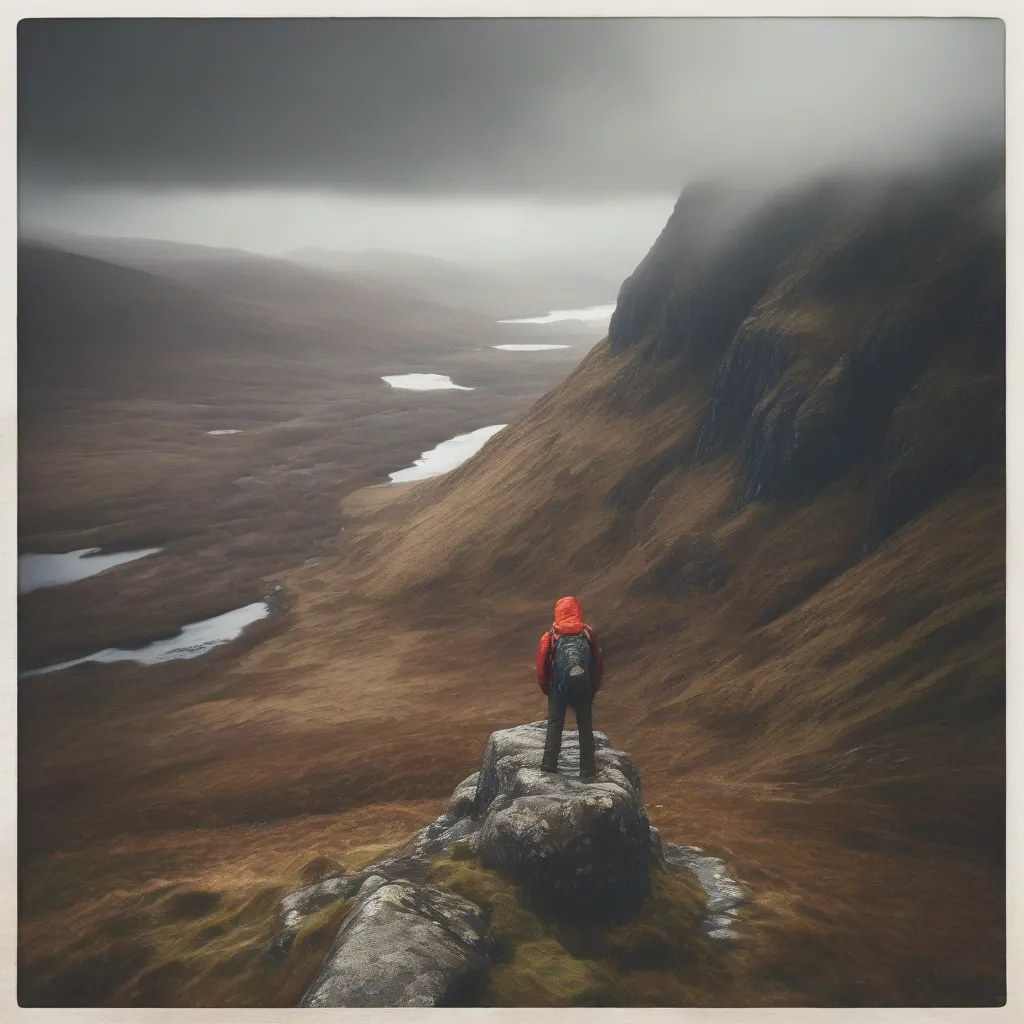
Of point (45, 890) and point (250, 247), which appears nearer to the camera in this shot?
point (45, 890)

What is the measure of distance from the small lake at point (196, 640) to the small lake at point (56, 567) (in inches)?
172

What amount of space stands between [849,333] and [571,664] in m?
22.6

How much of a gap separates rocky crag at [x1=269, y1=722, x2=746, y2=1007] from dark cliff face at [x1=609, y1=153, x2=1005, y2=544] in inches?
434

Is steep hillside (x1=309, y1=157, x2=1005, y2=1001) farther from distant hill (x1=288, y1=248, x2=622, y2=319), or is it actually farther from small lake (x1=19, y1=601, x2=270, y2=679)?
distant hill (x1=288, y1=248, x2=622, y2=319)

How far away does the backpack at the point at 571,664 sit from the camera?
41.6 feet

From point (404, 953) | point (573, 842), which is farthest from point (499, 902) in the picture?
point (404, 953)

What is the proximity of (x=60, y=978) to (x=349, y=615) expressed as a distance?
26.2 m

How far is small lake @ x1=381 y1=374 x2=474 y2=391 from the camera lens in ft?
331

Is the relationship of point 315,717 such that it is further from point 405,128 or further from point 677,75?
point 677,75

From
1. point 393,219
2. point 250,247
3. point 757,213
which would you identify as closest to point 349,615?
point 250,247

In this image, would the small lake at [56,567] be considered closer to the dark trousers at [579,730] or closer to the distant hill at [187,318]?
the distant hill at [187,318]

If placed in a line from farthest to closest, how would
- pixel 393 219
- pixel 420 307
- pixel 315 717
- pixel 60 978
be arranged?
pixel 420 307, pixel 315 717, pixel 393 219, pixel 60 978

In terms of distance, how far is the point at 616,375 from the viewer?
154ft

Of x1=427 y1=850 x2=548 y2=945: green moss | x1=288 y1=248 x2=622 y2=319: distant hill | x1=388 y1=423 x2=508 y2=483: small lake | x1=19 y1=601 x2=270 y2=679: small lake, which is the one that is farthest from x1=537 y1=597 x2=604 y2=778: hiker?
x1=388 y1=423 x2=508 y2=483: small lake
